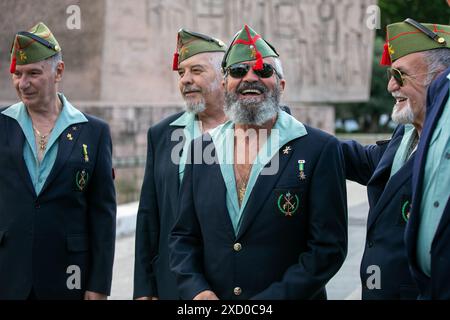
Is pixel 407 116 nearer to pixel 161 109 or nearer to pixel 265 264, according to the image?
pixel 265 264

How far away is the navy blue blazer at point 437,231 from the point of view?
117 inches

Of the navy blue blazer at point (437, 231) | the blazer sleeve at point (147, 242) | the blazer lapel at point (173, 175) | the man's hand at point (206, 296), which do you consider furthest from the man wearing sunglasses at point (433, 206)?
the blazer sleeve at point (147, 242)

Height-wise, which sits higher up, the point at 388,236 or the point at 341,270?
the point at 388,236

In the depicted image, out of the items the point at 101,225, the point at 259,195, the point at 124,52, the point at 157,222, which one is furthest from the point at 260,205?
the point at 124,52

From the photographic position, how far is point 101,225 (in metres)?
4.50

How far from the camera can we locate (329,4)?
23422 millimetres

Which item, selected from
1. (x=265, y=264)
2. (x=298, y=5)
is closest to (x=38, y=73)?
(x=265, y=264)

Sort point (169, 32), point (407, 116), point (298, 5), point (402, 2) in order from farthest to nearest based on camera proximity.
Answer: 1. point (402, 2)
2. point (298, 5)
3. point (169, 32)
4. point (407, 116)

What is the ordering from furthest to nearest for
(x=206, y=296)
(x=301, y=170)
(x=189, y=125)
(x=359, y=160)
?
(x=189, y=125) < (x=359, y=160) < (x=301, y=170) < (x=206, y=296)

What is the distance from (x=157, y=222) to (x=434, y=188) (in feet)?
6.09

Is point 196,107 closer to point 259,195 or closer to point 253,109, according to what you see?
point 253,109

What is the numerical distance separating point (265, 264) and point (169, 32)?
568 inches

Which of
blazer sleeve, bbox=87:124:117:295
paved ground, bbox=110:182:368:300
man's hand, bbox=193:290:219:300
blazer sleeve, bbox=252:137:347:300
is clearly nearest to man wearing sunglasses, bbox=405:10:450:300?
blazer sleeve, bbox=252:137:347:300

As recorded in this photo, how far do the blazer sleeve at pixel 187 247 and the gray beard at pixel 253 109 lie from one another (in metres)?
0.30
